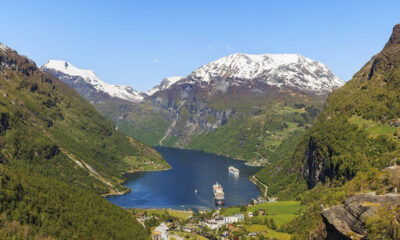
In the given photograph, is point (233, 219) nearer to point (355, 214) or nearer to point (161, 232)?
point (161, 232)

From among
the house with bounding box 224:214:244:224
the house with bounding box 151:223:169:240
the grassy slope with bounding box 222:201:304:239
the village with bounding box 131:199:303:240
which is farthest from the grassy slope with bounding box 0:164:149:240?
the grassy slope with bounding box 222:201:304:239

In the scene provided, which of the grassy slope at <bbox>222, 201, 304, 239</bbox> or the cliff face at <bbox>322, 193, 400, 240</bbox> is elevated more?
the cliff face at <bbox>322, 193, 400, 240</bbox>

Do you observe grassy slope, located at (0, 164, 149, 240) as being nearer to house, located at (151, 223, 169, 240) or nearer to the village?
house, located at (151, 223, 169, 240)

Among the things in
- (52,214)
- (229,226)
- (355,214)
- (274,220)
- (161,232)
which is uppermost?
(355,214)

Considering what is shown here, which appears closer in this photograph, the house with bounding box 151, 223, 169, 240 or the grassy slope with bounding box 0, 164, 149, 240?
the grassy slope with bounding box 0, 164, 149, 240

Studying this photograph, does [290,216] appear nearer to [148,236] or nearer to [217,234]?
[217,234]

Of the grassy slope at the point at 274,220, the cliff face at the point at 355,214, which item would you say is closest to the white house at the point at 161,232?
the grassy slope at the point at 274,220

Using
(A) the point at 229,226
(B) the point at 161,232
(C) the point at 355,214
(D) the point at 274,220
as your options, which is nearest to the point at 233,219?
(A) the point at 229,226

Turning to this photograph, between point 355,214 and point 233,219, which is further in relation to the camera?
point 233,219
